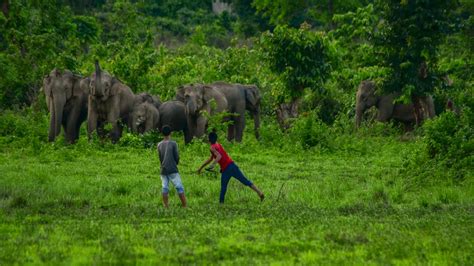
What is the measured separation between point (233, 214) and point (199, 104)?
1278cm

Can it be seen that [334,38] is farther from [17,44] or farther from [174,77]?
[17,44]

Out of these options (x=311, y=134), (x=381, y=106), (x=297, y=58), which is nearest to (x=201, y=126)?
(x=311, y=134)

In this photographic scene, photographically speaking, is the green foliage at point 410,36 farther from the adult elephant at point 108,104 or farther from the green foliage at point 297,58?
the adult elephant at point 108,104

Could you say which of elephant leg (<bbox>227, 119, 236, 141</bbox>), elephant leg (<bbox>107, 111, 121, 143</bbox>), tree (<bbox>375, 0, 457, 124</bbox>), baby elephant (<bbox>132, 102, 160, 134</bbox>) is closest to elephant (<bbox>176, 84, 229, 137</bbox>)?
baby elephant (<bbox>132, 102, 160, 134</bbox>)

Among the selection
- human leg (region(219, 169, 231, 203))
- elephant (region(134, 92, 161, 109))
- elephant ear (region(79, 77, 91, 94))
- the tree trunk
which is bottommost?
human leg (region(219, 169, 231, 203))

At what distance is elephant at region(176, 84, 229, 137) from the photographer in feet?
86.5

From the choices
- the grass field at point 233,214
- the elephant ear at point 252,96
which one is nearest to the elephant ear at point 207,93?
the elephant ear at point 252,96

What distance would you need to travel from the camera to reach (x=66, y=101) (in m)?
25.7

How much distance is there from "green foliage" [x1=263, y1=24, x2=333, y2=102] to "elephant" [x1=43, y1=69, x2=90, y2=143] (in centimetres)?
617

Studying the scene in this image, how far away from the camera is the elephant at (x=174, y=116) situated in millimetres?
26844

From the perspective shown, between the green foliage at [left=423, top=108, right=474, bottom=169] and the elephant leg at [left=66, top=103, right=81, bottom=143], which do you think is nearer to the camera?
the green foliage at [left=423, top=108, right=474, bottom=169]

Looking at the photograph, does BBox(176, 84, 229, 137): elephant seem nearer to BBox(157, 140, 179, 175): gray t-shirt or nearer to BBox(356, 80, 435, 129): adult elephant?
BBox(356, 80, 435, 129): adult elephant

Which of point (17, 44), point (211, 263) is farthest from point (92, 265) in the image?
point (17, 44)

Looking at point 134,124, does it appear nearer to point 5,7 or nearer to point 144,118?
point 144,118
